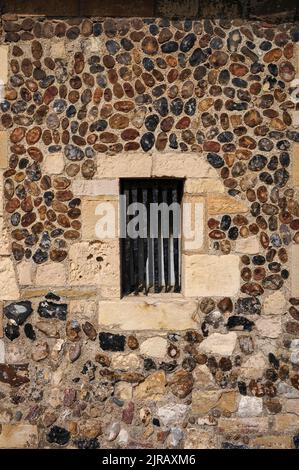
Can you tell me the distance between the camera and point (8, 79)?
3795mm

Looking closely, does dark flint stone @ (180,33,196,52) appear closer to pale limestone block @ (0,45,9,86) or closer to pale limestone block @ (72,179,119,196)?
pale limestone block @ (72,179,119,196)

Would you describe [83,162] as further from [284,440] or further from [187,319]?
[284,440]

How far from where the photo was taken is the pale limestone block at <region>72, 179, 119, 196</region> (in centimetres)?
381

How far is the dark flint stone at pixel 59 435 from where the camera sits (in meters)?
3.82

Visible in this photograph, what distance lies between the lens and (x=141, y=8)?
3789 millimetres

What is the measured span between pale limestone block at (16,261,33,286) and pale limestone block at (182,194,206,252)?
3.91 ft

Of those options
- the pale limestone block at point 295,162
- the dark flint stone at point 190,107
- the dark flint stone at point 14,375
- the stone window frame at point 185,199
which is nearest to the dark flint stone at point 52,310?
the stone window frame at point 185,199

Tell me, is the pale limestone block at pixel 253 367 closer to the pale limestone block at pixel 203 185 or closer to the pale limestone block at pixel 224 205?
the pale limestone block at pixel 224 205

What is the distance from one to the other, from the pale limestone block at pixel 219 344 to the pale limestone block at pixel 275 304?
1.09 ft

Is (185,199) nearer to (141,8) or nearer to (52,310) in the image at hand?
(52,310)

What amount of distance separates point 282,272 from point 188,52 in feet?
5.95

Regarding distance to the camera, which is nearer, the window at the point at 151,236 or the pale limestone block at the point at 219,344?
the pale limestone block at the point at 219,344

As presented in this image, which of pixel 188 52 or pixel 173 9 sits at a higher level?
pixel 173 9
